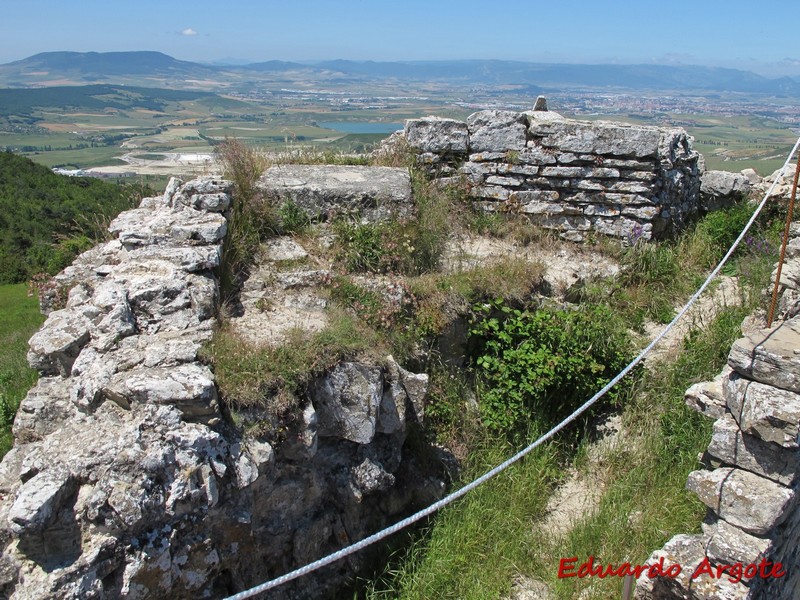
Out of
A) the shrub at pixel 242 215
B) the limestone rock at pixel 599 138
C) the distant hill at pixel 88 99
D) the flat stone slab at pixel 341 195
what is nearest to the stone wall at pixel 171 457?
the shrub at pixel 242 215

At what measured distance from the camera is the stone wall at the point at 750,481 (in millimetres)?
3590

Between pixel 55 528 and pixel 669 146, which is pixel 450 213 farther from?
pixel 55 528

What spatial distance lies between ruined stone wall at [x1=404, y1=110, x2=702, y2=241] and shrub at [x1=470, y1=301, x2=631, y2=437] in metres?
2.14

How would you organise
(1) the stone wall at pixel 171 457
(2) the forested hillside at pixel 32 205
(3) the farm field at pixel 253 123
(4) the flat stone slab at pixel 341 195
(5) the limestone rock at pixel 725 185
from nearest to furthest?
(1) the stone wall at pixel 171 457 < (4) the flat stone slab at pixel 341 195 < (5) the limestone rock at pixel 725 185 < (3) the farm field at pixel 253 123 < (2) the forested hillside at pixel 32 205

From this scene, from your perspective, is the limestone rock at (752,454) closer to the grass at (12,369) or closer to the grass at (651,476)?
the grass at (651,476)

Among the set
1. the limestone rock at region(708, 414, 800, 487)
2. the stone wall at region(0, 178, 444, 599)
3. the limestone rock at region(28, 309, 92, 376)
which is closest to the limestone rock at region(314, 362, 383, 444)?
the stone wall at region(0, 178, 444, 599)

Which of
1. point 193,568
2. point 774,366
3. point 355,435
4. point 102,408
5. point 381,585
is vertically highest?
point 774,366

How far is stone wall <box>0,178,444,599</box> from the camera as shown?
10.5 ft

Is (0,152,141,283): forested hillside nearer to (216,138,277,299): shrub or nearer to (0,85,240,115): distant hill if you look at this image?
(216,138,277,299): shrub

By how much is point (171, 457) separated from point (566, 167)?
19.8ft

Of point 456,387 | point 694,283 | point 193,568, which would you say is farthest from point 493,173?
point 193,568

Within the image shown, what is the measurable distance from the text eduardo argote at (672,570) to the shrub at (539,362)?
1.37 m

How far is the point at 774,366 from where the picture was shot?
12.0 ft

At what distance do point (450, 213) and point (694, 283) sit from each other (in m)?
3.13
